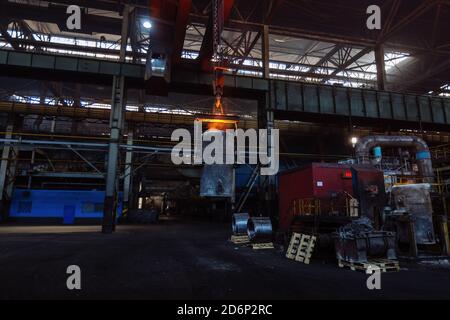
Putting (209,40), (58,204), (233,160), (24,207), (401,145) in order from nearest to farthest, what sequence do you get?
(209,40) → (233,160) → (401,145) → (24,207) → (58,204)

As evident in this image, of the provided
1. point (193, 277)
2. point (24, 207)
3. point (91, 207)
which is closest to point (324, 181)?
point (193, 277)

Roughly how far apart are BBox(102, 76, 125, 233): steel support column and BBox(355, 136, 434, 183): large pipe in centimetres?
1311

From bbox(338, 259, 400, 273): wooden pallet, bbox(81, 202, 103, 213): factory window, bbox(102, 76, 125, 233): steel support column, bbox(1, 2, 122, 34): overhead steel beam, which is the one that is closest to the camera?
bbox(338, 259, 400, 273): wooden pallet

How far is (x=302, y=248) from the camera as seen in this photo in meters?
7.22

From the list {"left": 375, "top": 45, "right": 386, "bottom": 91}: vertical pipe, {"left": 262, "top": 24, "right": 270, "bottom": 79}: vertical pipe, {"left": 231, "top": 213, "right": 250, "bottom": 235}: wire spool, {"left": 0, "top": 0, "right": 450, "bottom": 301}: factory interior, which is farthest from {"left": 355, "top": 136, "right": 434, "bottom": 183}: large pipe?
{"left": 231, "top": 213, "right": 250, "bottom": 235}: wire spool

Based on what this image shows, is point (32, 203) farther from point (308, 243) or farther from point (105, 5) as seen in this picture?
point (308, 243)

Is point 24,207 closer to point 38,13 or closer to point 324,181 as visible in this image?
point 38,13

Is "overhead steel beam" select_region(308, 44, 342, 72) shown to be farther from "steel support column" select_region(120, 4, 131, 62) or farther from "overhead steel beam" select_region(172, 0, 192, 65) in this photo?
"steel support column" select_region(120, 4, 131, 62)

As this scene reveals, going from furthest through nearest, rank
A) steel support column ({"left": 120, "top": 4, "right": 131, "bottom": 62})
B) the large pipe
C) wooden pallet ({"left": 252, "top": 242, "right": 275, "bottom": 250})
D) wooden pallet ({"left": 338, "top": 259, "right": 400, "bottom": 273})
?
1. the large pipe
2. steel support column ({"left": 120, "top": 4, "right": 131, "bottom": 62})
3. wooden pallet ({"left": 252, "top": 242, "right": 275, "bottom": 250})
4. wooden pallet ({"left": 338, "top": 259, "right": 400, "bottom": 273})

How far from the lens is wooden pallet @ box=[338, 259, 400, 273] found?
571cm

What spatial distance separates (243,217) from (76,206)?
14369 mm

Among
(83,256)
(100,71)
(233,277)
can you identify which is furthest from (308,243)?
(100,71)

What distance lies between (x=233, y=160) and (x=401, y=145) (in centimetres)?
1074

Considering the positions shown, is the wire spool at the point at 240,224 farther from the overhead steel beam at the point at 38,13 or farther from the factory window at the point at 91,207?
the overhead steel beam at the point at 38,13
